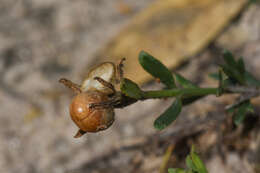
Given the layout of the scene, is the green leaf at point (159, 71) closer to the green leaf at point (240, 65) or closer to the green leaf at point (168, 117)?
the green leaf at point (168, 117)

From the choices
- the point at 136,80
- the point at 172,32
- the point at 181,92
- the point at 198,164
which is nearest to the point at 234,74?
the point at 181,92

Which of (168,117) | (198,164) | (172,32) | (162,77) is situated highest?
(172,32)

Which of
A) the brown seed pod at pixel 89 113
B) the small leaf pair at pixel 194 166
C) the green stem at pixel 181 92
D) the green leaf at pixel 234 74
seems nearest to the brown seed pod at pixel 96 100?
the brown seed pod at pixel 89 113

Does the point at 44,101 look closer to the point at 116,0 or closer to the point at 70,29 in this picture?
the point at 70,29

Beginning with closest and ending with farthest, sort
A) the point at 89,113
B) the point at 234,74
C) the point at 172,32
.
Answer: the point at 89,113
the point at 234,74
the point at 172,32

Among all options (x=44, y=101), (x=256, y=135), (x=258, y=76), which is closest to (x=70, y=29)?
(x=44, y=101)

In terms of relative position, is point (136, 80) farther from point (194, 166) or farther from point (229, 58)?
point (194, 166)
